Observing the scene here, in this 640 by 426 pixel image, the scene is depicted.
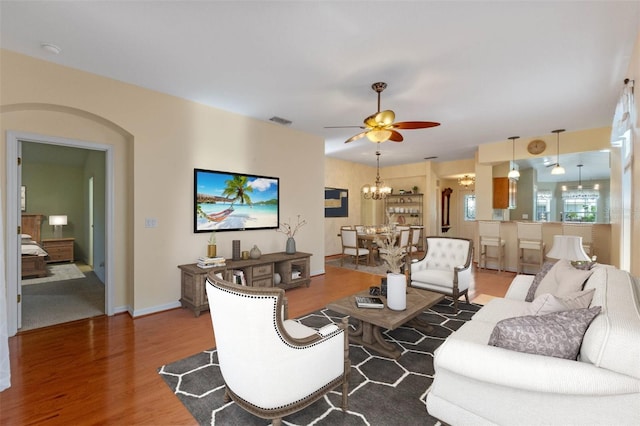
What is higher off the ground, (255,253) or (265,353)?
(255,253)

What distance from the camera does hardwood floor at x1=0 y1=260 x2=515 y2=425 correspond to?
6.08 ft

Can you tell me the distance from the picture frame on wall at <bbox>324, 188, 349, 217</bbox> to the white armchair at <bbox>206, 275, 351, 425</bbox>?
6.35 m

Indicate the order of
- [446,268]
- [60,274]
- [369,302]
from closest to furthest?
[369,302], [446,268], [60,274]

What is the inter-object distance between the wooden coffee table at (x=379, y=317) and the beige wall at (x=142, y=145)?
2402 mm

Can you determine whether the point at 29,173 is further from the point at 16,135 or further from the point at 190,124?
the point at 190,124

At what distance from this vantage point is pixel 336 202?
8312 millimetres

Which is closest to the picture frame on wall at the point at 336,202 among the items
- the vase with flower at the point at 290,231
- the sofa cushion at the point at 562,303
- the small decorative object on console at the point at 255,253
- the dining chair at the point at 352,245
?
the dining chair at the point at 352,245

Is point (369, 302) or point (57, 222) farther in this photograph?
point (57, 222)

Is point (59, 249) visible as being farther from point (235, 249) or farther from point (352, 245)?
point (352, 245)

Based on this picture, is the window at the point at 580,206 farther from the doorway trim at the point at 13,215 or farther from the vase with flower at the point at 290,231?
the doorway trim at the point at 13,215

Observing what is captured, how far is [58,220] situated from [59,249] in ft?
2.63

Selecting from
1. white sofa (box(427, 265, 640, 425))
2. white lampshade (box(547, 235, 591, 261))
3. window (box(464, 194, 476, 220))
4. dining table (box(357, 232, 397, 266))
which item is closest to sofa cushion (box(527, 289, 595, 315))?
white sofa (box(427, 265, 640, 425))

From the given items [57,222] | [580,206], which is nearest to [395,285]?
[57,222]

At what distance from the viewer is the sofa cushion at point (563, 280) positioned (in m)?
2.17
